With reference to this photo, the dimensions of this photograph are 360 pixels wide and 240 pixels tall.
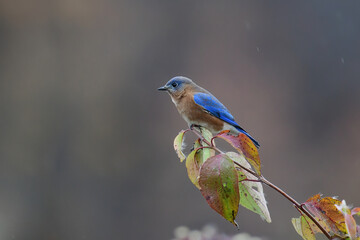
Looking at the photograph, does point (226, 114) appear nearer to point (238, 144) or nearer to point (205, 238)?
point (205, 238)

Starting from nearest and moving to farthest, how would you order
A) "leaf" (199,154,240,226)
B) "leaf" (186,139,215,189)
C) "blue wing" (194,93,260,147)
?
"leaf" (199,154,240,226) → "leaf" (186,139,215,189) → "blue wing" (194,93,260,147)

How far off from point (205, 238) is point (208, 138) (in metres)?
0.37

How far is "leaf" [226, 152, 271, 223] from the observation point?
26.5 inches

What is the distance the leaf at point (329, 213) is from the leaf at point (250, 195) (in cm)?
7

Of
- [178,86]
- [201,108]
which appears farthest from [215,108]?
[178,86]

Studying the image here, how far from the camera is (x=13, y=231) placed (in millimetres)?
4922

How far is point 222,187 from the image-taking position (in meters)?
0.59

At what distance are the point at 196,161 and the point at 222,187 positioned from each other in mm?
138

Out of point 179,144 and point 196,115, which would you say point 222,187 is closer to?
point 179,144

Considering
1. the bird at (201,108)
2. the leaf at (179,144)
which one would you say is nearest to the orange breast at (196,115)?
the bird at (201,108)

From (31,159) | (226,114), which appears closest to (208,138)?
(226,114)

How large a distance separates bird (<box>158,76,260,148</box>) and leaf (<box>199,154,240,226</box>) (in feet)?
3.06

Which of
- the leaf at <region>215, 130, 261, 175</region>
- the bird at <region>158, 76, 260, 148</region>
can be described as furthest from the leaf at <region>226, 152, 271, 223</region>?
the bird at <region>158, 76, 260, 148</region>

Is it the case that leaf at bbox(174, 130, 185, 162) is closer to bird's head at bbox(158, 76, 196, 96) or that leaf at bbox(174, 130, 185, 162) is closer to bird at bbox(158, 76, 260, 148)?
bird at bbox(158, 76, 260, 148)
